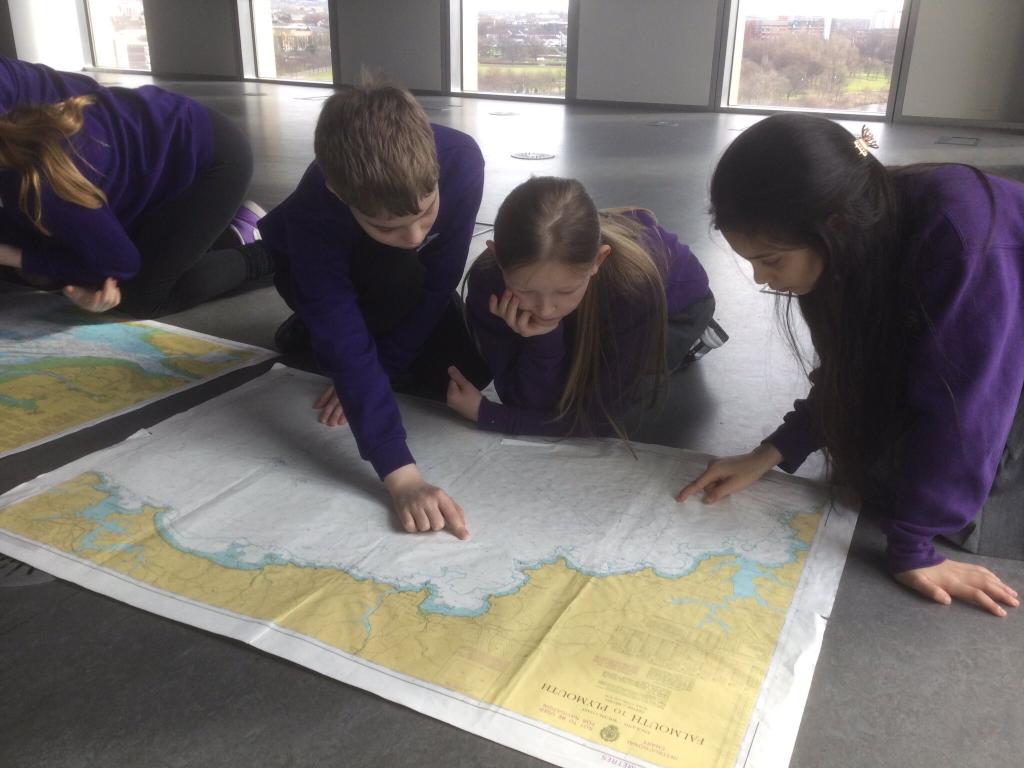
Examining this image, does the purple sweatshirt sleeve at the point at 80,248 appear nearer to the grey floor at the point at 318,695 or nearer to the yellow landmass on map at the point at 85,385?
the yellow landmass on map at the point at 85,385

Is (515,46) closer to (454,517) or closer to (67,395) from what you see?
(67,395)

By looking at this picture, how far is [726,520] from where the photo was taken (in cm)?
103

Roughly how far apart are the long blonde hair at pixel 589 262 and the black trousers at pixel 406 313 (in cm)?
31

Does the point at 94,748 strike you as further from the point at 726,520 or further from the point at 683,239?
the point at 683,239

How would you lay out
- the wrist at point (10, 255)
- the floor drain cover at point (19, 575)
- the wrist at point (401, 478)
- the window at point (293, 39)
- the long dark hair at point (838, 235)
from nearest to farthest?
the long dark hair at point (838, 235), the floor drain cover at point (19, 575), the wrist at point (401, 478), the wrist at point (10, 255), the window at point (293, 39)

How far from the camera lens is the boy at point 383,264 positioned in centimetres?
97

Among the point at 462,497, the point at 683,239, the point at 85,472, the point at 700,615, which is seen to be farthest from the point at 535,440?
the point at 683,239

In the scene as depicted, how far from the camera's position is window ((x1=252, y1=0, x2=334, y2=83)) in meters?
7.99

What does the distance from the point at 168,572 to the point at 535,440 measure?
531mm

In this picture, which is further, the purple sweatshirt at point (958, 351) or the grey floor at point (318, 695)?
the purple sweatshirt at point (958, 351)

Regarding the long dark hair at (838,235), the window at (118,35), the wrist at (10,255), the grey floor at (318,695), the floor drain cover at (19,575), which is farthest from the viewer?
the window at (118,35)

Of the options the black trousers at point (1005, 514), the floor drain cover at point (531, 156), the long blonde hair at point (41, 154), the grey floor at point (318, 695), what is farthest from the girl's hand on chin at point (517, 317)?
the floor drain cover at point (531, 156)

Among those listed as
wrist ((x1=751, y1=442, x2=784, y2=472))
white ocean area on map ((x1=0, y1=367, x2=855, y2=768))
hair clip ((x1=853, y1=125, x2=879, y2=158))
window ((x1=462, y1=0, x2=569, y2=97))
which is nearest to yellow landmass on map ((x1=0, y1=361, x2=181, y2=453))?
white ocean area on map ((x1=0, y1=367, x2=855, y2=768))

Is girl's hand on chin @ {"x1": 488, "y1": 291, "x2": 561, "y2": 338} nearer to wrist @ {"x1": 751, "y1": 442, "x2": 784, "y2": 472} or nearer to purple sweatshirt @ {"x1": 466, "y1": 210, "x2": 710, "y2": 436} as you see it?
purple sweatshirt @ {"x1": 466, "y1": 210, "x2": 710, "y2": 436}
